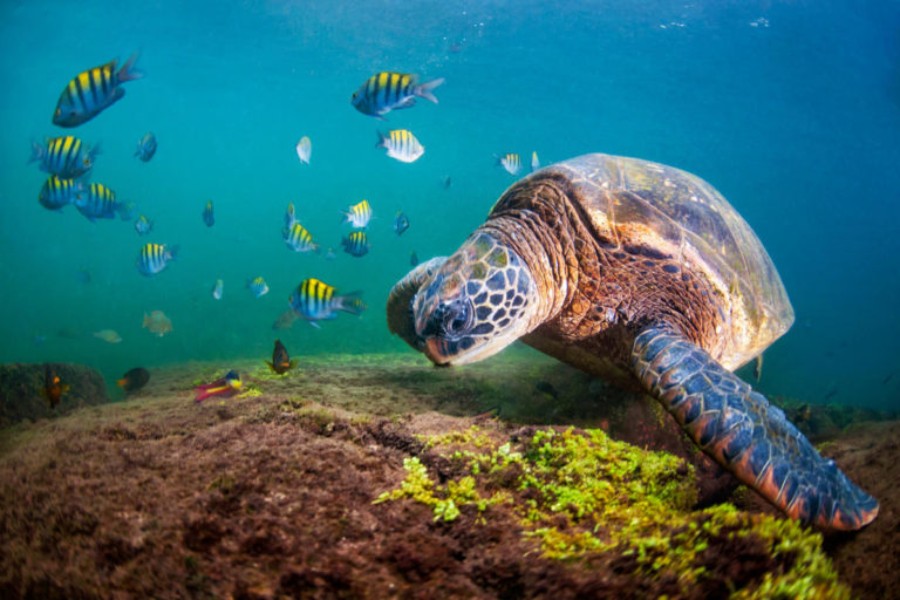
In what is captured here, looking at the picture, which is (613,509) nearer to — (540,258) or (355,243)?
(540,258)

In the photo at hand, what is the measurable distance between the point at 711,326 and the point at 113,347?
32085 millimetres

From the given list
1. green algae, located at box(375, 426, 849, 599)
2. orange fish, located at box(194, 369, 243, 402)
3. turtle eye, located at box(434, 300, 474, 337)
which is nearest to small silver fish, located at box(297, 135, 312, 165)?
orange fish, located at box(194, 369, 243, 402)

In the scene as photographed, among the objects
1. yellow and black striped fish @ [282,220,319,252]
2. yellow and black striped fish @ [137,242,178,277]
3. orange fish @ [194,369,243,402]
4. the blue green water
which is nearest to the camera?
orange fish @ [194,369,243,402]

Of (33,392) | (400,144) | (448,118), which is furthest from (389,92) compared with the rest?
(448,118)

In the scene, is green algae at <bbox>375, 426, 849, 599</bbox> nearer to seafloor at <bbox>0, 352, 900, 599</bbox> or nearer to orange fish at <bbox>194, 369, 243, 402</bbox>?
seafloor at <bbox>0, 352, 900, 599</bbox>

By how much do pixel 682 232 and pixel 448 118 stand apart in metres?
42.7

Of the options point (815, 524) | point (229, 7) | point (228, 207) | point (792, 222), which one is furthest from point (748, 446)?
point (228, 207)

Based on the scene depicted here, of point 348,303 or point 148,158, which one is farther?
point 148,158

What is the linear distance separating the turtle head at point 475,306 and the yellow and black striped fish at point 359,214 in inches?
183

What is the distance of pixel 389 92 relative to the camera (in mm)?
5312

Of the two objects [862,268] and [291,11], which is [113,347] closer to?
[291,11]

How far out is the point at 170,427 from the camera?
2178 mm

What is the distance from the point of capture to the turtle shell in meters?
3.33

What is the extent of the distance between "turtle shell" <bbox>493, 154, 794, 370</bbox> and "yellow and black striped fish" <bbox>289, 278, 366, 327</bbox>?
2.35 m
